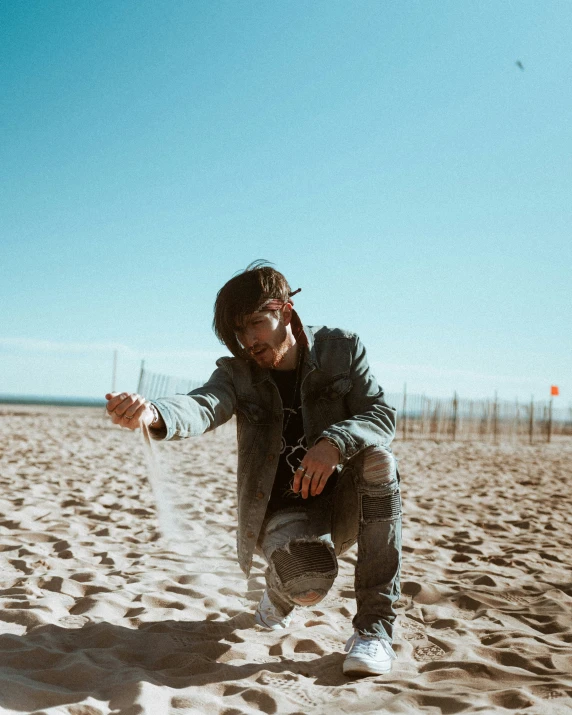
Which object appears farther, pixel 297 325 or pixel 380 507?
pixel 297 325

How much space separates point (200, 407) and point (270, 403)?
35 cm

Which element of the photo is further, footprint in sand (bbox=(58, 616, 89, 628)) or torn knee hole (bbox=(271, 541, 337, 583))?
footprint in sand (bbox=(58, 616, 89, 628))

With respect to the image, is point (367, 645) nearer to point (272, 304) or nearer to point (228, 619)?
point (228, 619)

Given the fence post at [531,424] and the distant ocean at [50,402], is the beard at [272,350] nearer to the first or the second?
the fence post at [531,424]

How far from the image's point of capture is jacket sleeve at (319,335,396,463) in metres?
1.98

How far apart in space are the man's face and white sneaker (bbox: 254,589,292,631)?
930mm

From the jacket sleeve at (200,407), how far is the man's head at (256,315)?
0.44 ft

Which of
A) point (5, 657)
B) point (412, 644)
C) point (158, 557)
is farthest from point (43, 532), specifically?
point (412, 644)

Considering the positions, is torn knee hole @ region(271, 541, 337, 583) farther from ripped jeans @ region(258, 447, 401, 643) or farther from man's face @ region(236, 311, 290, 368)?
man's face @ region(236, 311, 290, 368)

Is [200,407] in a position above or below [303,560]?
above

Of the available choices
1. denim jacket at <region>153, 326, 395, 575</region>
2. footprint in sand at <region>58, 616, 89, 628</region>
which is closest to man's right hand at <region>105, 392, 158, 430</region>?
Result: denim jacket at <region>153, 326, 395, 575</region>

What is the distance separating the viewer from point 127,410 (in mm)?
1690

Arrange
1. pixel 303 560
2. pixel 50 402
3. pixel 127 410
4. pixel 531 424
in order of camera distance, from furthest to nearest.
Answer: pixel 50 402 → pixel 531 424 → pixel 303 560 → pixel 127 410

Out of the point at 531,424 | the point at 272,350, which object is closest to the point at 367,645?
the point at 272,350
